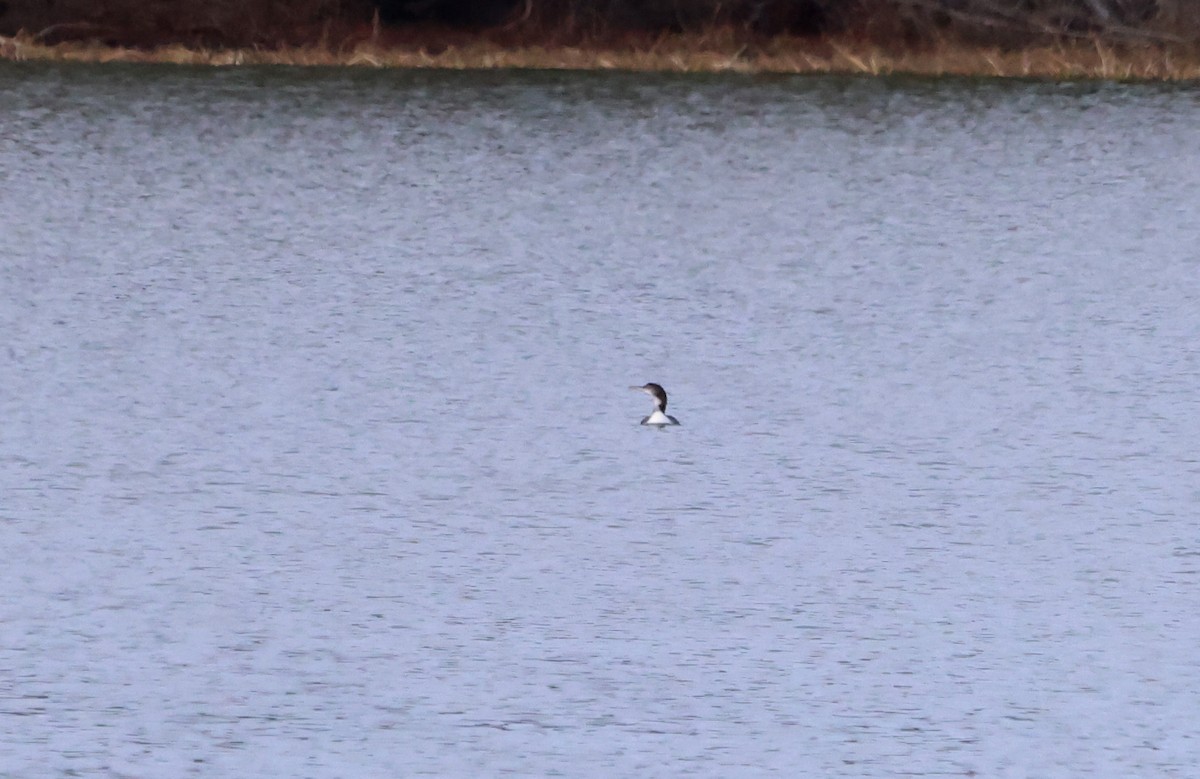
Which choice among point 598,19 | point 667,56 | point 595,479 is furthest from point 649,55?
point 595,479

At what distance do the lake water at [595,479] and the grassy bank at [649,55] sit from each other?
9291mm

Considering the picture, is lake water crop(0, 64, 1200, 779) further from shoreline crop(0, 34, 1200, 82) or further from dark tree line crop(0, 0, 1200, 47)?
dark tree line crop(0, 0, 1200, 47)

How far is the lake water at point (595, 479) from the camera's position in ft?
30.8

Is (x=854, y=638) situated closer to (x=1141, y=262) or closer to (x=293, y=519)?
(x=293, y=519)

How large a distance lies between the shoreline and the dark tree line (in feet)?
0.91

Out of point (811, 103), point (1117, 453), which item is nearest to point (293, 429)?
point (1117, 453)

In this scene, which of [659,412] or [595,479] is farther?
[659,412]

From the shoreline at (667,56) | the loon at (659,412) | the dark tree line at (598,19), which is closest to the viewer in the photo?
the loon at (659,412)

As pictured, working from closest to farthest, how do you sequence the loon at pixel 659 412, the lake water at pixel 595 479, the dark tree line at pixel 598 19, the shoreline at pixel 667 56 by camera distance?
the lake water at pixel 595 479, the loon at pixel 659 412, the shoreline at pixel 667 56, the dark tree line at pixel 598 19

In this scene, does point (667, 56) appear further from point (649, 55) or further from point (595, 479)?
point (595, 479)

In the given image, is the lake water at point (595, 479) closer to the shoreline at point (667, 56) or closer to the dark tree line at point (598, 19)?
the shoreline at point (667, 56)

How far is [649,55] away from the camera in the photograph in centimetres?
3891

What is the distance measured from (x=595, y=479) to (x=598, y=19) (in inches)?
1118

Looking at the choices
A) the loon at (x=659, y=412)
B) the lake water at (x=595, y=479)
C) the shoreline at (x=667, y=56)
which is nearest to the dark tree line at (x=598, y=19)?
the shoreline at (x=667, y=56)
